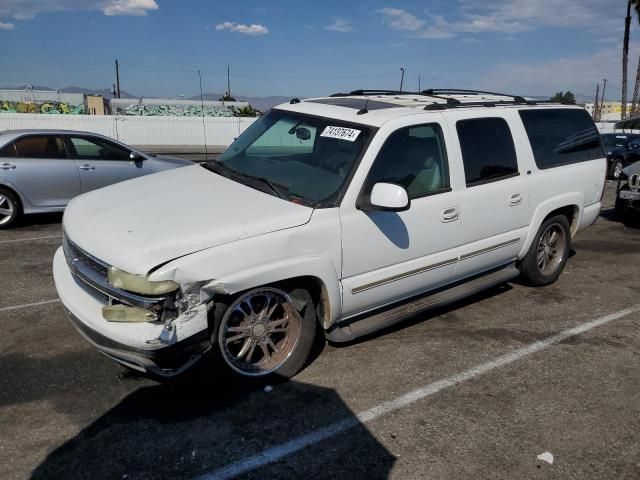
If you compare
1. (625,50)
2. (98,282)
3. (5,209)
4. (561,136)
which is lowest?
(5,209)

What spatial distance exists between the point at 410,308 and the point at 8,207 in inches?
265

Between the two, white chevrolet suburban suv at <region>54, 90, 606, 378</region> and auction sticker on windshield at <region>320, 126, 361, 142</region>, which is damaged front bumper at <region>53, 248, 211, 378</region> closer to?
white chevrolet suburban suv at <region>54, 90, 606, 378</region>

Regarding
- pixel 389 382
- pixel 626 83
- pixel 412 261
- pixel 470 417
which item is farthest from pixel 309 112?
pixel 626 83

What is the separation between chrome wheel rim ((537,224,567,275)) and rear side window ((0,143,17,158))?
24.7 feet

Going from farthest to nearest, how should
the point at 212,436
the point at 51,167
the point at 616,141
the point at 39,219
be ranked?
1. the point at 616,141
2. the point at 39,219
3. the point at 51,167
4. the point at 212,436

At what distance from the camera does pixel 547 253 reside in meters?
6.02

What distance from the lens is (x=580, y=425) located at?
348 centimetres

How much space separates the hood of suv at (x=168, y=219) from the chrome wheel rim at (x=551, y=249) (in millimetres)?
3308

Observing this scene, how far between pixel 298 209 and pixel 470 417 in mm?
1748

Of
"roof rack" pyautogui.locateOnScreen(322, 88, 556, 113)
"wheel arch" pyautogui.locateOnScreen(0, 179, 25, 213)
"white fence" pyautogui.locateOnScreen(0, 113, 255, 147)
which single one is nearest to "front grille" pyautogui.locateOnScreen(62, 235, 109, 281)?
"roof rack" pyautogui.locateOnScreen(322, 88, 556, 113)

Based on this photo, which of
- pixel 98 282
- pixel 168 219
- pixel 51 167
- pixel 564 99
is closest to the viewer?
pixel 98 282

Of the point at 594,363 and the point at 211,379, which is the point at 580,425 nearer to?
the point at 594,363

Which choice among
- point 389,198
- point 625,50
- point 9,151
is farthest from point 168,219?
point 625,50

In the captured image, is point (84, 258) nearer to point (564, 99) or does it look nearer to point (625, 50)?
point (625, 50)
